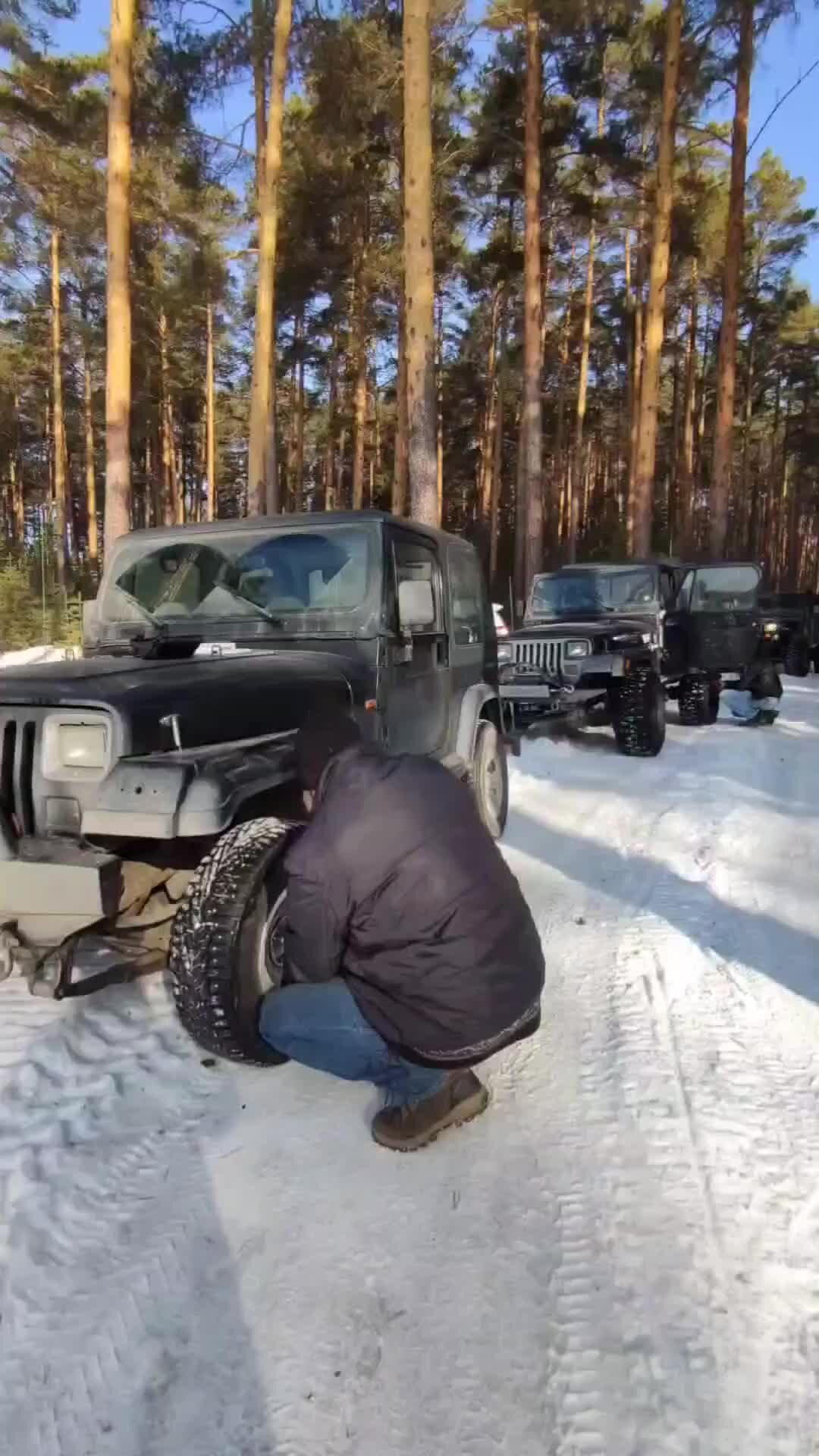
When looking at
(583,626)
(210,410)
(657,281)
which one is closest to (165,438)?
(210,410)

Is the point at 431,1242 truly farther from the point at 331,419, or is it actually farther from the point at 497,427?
the point at 497,427

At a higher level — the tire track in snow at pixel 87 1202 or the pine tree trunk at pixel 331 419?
the pine tree trunk at pixel 331 419

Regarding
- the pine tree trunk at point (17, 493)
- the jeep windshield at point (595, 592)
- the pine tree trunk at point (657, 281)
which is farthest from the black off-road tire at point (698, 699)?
the pine tree trunk at point (17, 493)

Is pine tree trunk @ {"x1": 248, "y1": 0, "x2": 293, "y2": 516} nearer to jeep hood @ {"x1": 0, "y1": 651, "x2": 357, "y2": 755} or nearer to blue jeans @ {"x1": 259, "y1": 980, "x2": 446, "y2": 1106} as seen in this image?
jeep hood @ {"x1": 0, "y1": 651, "x2": 357, "y2": 755}

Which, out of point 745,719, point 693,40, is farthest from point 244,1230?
point 693,40

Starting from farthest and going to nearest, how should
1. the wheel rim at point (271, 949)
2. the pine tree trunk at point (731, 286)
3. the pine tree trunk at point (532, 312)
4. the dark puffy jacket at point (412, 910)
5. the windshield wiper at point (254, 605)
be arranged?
the pine tree trunk at point (731, 286) < the pine tree trunk at point (532, 312) < the windshield wiper at point (254, 605) < the wheel rim at point (271, 949) < the dark puffy jacket at point (412, 910)

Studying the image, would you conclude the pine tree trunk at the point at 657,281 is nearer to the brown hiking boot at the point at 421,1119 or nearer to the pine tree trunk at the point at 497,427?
the pine tree trunk at the point at 497,427

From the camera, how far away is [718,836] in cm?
613

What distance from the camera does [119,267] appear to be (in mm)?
12180

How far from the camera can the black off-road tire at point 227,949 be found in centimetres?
280

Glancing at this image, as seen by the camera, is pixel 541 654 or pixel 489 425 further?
pixel 489 425

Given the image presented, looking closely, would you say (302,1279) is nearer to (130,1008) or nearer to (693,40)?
(130,1008)

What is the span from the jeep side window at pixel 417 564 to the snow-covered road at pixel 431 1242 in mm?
2069

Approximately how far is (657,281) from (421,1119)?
17.8 metres
